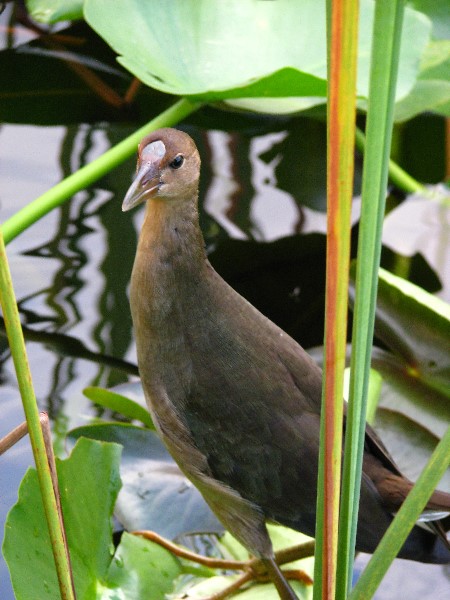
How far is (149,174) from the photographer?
1231 mm

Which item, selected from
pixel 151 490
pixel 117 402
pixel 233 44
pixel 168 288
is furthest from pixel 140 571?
pixel 233 44

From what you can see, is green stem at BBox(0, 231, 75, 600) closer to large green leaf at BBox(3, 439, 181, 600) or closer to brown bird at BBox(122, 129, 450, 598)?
large green leaf at BBox(3, 439, 181, 600)

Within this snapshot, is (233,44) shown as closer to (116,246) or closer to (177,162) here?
(116,246)

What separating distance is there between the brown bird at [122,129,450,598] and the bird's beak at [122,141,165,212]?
0.08 metres

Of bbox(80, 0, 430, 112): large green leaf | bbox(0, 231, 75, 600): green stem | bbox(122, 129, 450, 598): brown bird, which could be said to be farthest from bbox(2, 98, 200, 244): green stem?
bbox(0, 231, 75, 600): green stem

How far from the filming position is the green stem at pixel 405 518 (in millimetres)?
792

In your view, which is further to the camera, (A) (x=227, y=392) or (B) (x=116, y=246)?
(B) (x=116, y=246)

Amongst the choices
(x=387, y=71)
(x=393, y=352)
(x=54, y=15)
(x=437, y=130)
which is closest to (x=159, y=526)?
(x=393, y=352)

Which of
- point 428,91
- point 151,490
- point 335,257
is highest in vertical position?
point 428,91

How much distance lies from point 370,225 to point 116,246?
143 centimetres

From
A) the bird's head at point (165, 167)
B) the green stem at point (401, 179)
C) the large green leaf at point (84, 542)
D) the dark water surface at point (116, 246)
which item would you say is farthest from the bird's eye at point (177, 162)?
the green stem at point (401, 179)

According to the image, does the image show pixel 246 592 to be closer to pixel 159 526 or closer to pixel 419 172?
pixel 159 526

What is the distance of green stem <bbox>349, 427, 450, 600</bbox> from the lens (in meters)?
0.79

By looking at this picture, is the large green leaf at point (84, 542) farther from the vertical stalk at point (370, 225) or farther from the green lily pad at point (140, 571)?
the vertical stalk at point (370, 225)
